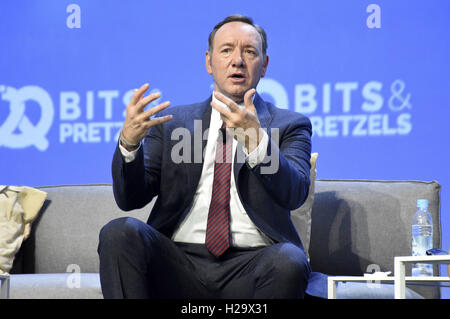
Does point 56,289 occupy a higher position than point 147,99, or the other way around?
point 147,99

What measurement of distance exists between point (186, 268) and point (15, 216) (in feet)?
4.38

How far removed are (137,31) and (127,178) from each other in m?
1.69

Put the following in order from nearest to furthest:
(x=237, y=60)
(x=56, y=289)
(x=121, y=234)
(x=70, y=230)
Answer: (x=121, y=234), (x=237, y=60), (x=56, y=289), (x=70, y=230)

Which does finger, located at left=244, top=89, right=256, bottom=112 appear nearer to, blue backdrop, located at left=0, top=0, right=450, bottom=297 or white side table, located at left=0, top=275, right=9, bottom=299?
white side table, located at left=0, top=275, right=9, bottom=299

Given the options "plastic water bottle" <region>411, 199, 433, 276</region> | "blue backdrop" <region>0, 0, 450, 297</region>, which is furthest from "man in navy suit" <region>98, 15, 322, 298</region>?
"blue backdrop" <region>0, 0, 450, 297</region>

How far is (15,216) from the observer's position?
2676mm

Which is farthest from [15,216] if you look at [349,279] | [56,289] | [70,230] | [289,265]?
[289,265]

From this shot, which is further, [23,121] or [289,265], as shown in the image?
[23,121]

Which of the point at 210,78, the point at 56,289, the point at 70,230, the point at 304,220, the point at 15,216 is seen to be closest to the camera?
the point at 56,289

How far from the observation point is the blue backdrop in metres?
2.83

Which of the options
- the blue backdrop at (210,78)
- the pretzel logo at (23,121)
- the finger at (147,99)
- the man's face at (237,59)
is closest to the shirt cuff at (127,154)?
the finger at (147,99)

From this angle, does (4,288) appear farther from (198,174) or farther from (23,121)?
(23,121)

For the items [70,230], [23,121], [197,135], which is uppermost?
[23,121]
